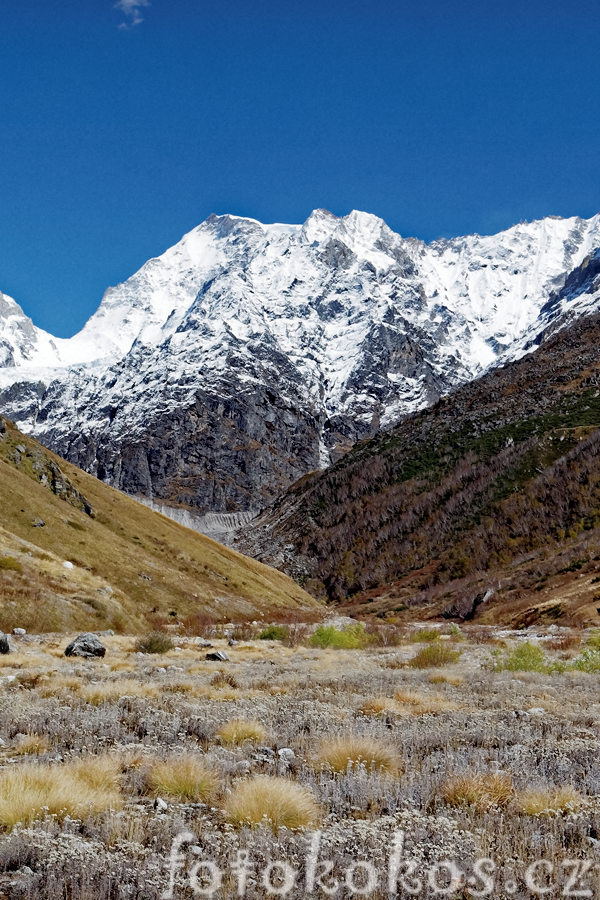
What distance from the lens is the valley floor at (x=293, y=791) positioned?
4852 millimetres

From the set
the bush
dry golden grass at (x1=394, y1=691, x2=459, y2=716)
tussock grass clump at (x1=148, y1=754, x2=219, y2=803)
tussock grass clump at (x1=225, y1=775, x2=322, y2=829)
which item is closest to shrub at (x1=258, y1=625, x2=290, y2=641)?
the bush

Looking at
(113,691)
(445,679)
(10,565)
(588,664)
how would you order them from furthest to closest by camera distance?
(10,565)
(588,664)
(445,679)
(113,691)

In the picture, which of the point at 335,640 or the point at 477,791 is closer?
the point at 477,791

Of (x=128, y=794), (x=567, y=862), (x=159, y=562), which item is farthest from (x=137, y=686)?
(x=159, y=562)

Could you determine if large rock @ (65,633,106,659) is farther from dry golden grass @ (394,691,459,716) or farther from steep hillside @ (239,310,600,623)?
steep hillside @ (239,310,600,623)

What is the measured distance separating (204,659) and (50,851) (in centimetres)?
1711

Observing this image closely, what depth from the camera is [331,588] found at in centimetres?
13375

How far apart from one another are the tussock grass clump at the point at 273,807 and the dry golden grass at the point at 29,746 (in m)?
3.46

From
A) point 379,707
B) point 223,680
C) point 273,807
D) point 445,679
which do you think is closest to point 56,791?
point 273,807

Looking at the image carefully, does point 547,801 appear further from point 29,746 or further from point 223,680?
point 223,680

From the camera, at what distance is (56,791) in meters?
6.02

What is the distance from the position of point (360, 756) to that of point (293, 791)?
70.7 inches

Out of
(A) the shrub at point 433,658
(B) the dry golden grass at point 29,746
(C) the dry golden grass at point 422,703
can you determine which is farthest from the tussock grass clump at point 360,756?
(A) the shrub at point 433,658

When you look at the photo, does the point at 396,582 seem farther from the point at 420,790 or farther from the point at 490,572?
the point at 420,790
